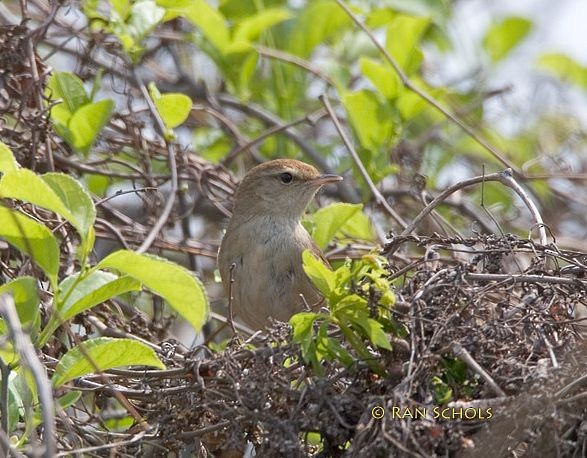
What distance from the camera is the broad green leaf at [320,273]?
2955 mm

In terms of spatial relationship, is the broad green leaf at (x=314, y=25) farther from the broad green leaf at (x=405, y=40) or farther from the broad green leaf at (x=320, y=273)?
the broad green leaf at (x=320, y=273)

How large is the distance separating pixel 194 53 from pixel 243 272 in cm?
218

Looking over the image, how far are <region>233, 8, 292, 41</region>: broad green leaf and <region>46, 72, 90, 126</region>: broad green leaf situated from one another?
135 centimetres

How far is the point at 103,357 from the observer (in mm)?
2959

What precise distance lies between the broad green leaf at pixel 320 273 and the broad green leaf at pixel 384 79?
2.14 meters

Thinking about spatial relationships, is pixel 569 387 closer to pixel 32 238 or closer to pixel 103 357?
pixel 103 357

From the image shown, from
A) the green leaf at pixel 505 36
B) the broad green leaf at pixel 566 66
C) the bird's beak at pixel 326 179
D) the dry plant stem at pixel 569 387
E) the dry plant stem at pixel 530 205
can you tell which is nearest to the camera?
the dry plant stem at pixel 569 387

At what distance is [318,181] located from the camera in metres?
5.05

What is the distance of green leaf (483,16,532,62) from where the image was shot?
22.4ft

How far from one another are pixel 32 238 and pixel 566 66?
5152 millimetres

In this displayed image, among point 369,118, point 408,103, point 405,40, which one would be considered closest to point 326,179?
point 369,118

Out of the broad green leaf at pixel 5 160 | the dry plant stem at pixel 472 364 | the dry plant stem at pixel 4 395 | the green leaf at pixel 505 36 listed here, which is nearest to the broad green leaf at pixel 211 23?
the green leaf at pixel 505 36

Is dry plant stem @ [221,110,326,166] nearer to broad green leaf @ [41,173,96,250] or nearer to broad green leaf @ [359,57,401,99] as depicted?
broad green leaf @ [359,57,401,99]

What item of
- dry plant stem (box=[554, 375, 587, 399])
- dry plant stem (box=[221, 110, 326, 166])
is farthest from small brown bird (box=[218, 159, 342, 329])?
dry plant stem (box=[554, 375, 587, 399])
